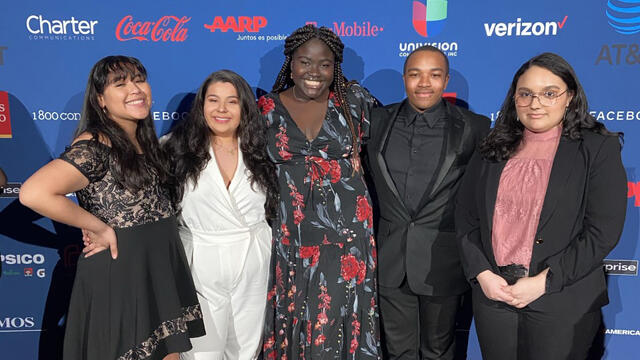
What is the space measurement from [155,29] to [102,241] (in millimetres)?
1704

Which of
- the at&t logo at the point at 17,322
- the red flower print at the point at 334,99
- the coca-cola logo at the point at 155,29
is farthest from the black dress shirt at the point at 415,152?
the at&t logo at the point at 17,322

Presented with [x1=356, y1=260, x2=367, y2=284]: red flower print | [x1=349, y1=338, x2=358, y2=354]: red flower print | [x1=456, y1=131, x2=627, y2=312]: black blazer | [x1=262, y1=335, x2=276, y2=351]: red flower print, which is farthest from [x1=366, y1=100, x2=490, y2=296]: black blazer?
[x1=262, y1=335, x2=276, y2=351]: red flower print

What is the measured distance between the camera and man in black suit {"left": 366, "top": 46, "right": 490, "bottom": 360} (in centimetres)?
243

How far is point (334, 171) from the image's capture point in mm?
2516

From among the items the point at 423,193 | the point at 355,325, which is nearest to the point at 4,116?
the point at 355,325

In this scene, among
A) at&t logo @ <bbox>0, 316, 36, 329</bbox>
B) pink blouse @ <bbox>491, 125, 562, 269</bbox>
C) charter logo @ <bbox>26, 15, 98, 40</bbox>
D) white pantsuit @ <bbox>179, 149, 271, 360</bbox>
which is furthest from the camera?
at&t logo @ <bbox>0, 316, 36, 329</bbox>

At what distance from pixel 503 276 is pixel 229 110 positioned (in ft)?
4.82

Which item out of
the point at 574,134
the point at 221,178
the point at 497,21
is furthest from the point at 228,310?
the point at 497,21

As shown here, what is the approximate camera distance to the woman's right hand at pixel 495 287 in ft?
6.43

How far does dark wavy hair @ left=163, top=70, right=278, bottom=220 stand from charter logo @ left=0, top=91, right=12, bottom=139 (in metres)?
1.45

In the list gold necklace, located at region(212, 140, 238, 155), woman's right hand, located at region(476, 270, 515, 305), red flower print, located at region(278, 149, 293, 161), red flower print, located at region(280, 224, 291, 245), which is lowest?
woman's right hand, located at region(476, 270, 515, 305)

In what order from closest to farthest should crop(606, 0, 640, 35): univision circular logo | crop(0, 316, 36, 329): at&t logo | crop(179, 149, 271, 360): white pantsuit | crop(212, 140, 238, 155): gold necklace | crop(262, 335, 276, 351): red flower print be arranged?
crop(179, 149, 271, 360): white pantsuit < crop(212, 140, 238, 155): gold necklace < crop(262, 335, 276, 351): red flower print < crop(606, 0, 640, 35): univision circular logo < crop(0, 316, 36, 329): at&t logo

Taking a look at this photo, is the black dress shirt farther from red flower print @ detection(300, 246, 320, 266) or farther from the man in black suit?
red flower print @ detection(300, 246, 320, 266)

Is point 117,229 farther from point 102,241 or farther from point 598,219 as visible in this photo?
point 598,219
